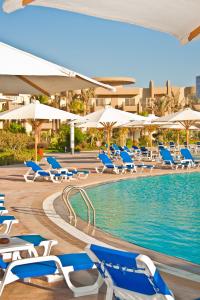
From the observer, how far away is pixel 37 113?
1638cm

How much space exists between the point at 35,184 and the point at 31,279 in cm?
973

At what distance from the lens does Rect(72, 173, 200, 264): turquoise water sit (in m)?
8.10

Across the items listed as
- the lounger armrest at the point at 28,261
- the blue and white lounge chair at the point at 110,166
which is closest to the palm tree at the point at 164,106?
the blue and white lounge chair at the point at 110,166

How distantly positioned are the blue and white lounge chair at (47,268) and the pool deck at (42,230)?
99mm

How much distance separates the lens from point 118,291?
3768 mm

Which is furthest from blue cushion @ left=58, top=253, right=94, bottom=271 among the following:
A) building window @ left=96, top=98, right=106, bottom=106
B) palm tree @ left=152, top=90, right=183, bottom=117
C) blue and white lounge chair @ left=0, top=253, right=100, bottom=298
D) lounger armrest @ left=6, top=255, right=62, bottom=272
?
building window @ left=96, top=98, right=106, bottom=106

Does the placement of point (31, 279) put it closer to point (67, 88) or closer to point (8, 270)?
point (8, 270)

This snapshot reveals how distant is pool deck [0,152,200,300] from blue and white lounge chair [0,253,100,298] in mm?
99

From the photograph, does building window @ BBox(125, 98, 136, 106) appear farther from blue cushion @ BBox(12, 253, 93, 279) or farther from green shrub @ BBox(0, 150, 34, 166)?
blue cushion @ BBox(12, 253, 93, 279)

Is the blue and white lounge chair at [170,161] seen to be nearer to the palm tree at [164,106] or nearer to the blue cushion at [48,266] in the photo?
the blue cushion at [48,266]

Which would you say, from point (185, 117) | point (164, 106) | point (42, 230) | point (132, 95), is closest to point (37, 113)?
point (185, 117)

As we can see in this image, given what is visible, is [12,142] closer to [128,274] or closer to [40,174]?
[40,174]

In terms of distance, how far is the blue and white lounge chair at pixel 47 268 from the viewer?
4609mm

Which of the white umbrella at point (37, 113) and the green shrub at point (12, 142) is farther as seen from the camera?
the green shrub at point (12, 142)
